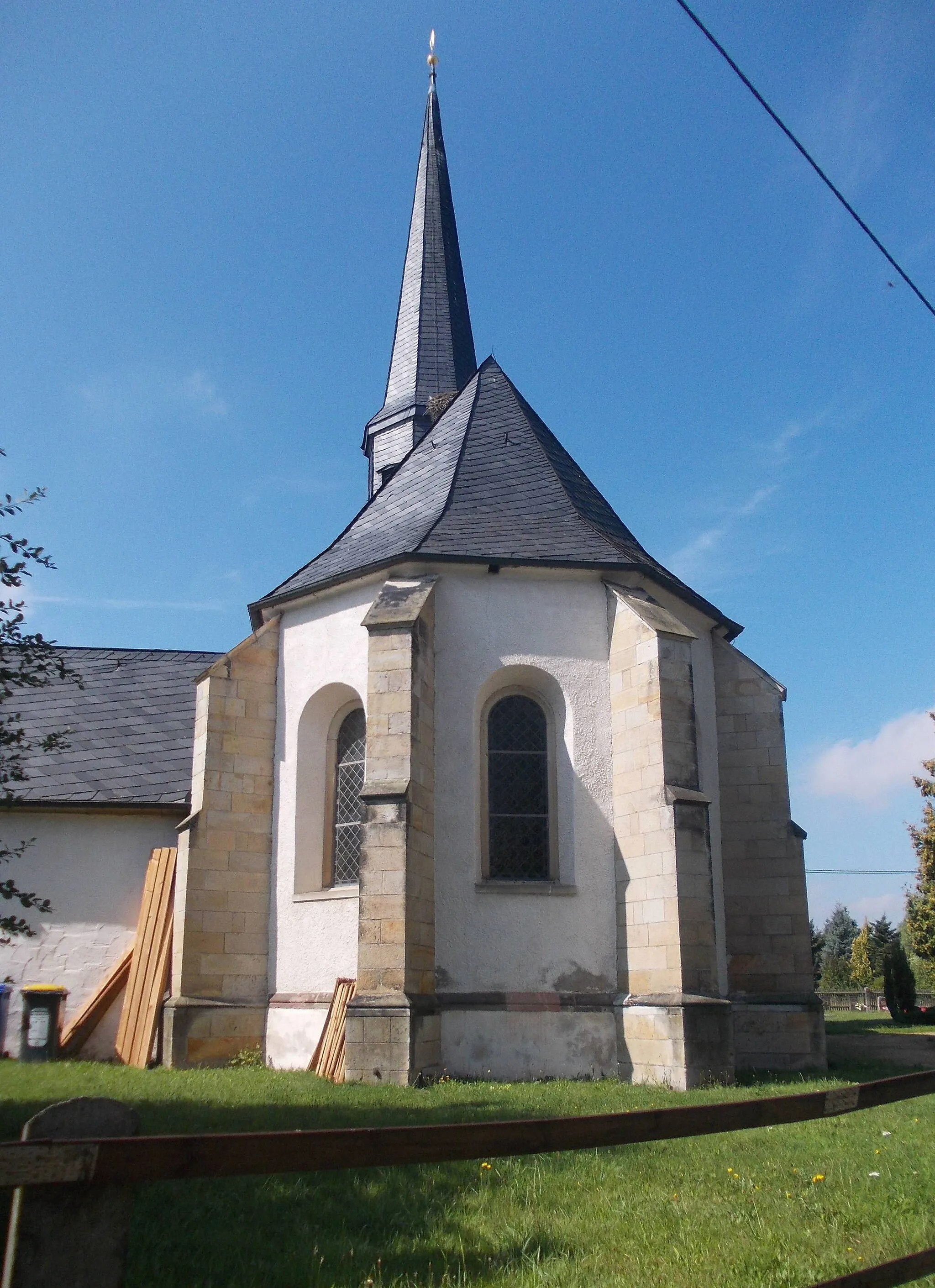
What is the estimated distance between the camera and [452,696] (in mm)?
13477

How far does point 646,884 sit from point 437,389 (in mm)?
15632

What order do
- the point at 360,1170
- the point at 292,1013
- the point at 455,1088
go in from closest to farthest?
the point at 360,1170 < the point at 455,1088 < the point at 292,1013

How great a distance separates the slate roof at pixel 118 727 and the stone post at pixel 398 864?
5.15 metres

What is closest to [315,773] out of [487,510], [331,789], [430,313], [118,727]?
[331,789]

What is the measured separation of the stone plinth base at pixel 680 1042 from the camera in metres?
11.4

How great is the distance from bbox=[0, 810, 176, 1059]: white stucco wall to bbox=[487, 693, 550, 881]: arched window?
544cm

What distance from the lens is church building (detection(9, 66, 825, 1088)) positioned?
12000 millimetres

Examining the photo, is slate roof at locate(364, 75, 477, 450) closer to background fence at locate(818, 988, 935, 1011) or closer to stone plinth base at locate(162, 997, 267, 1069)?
stone plinth base at locate(162, 997, 267, 1069)

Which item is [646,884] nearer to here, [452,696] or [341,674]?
[452,696]

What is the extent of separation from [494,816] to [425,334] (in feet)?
52.4

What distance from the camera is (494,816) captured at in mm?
13422

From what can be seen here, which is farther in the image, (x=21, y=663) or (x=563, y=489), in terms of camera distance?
(x=563, y=489)

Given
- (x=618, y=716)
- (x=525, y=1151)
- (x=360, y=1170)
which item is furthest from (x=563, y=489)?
(x=525, y=1151)

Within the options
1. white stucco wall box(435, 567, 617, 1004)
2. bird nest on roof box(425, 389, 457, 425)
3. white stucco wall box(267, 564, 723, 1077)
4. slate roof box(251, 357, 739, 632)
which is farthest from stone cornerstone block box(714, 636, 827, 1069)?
bird nest on roof box(425, 389, 457, 425)
